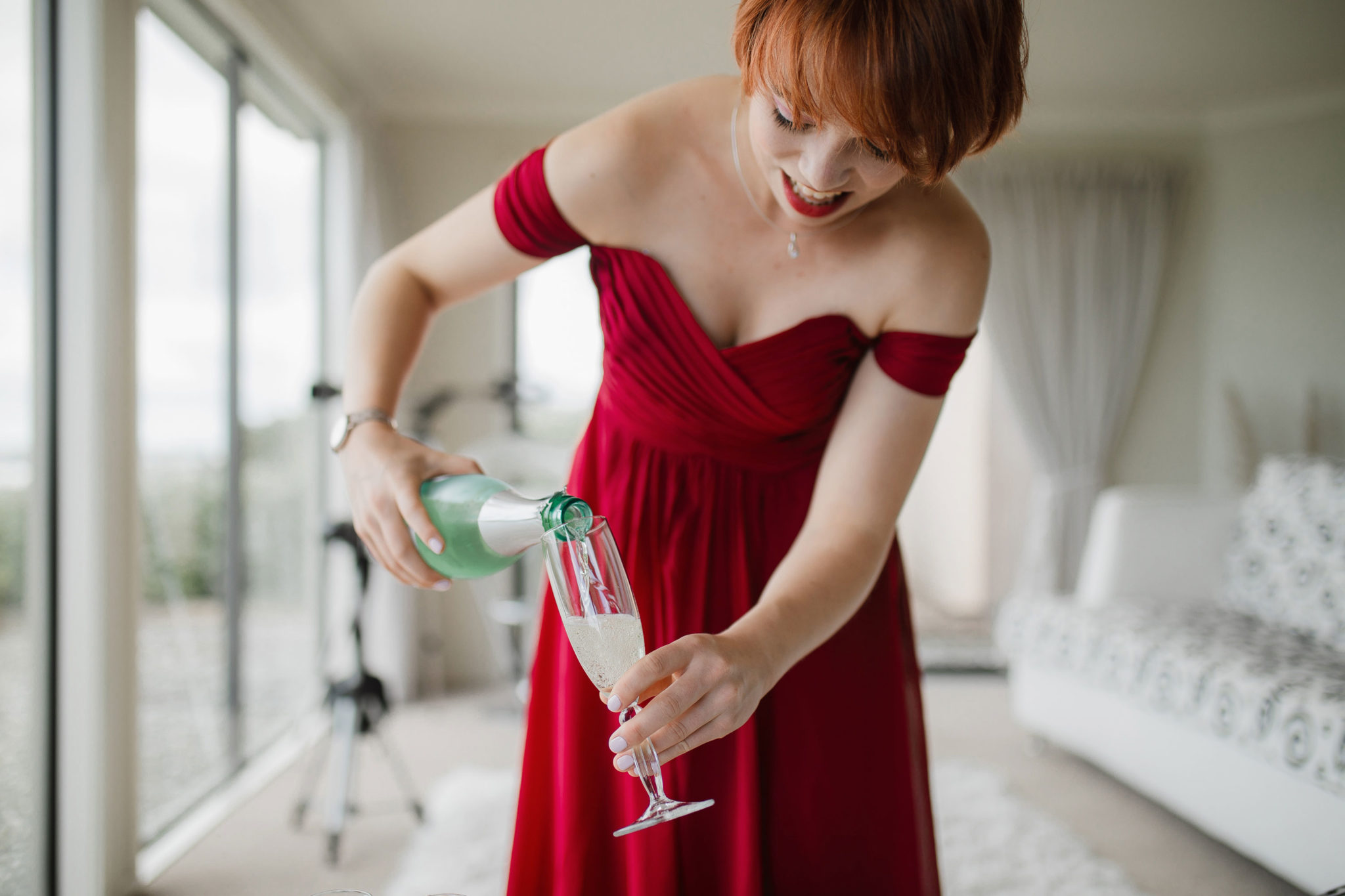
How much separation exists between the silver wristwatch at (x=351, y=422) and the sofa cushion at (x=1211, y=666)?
229cm

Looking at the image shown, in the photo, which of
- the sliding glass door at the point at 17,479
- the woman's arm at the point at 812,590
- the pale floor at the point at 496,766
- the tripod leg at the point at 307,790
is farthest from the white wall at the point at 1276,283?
the sliding glass door at the point at 17,479

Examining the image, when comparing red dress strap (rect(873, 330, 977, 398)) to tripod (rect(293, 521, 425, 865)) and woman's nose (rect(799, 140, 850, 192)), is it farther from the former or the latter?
tripod (rect(293, 521, 425, 865))

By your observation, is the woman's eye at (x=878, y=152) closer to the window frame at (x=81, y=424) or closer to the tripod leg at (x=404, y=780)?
the window frame at (x=81, y=424)

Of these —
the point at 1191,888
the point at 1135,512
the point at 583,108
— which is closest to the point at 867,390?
the point at 1191,888

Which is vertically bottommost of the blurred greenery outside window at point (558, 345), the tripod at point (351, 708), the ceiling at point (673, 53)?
the tripod at point (351, 708)

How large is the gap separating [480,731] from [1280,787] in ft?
9.15

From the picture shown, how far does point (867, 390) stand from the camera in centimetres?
98

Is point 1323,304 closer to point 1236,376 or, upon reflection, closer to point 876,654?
point 1236,376

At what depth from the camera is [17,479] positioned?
6.85ft

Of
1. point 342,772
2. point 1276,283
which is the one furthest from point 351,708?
point 1276,283

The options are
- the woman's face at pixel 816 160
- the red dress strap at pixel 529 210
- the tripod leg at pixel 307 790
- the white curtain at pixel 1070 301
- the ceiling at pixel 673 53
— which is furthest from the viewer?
the white curtain at pixel 1070 301

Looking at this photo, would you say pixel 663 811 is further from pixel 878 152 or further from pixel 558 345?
pixel 558 345

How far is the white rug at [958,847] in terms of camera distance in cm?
243

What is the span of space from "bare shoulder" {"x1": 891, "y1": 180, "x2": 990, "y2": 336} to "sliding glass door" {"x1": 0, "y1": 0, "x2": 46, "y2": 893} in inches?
77.3
